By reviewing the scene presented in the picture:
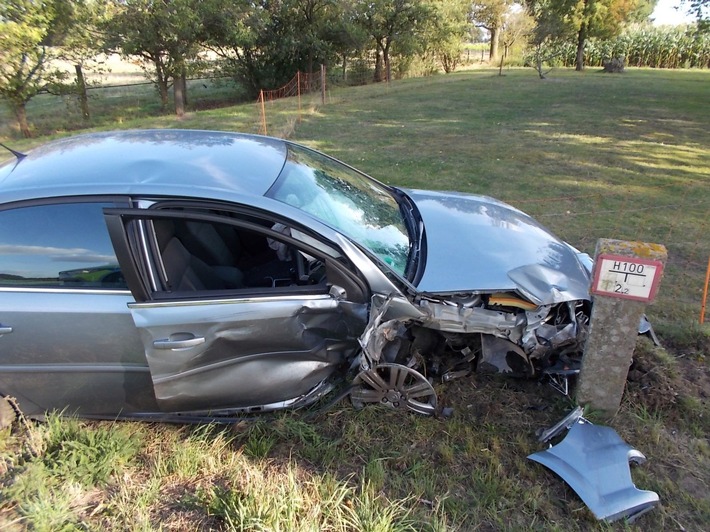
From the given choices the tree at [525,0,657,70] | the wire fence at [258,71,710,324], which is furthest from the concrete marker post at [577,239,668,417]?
the tree at [525,0,657,70]

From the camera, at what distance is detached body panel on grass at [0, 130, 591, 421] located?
2270 millimetres

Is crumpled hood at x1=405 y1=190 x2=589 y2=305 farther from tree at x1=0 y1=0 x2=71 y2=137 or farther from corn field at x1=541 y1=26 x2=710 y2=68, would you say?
corn field at x1=541 y1=26 x2=710 y2=68

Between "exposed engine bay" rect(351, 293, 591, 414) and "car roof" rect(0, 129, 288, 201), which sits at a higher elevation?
"car roof" rect(0, 129, 288, 201)

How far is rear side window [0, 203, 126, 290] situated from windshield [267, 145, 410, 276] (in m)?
0.86

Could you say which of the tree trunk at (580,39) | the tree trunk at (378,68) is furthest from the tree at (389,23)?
the tree trunk at (580,39)

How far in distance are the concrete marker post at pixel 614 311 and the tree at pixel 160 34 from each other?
1519 centimetres

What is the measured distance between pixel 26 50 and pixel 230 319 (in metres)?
13.4

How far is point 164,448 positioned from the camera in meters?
2.54

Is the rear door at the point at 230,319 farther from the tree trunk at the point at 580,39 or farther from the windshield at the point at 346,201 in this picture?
the tree trunk at the point at 580,39

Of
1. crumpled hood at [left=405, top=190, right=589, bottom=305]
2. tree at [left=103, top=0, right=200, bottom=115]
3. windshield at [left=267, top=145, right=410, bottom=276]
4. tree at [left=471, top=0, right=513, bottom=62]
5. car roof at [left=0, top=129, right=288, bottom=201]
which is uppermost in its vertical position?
tree at [left=471, top=0, right=513, bottom=62]

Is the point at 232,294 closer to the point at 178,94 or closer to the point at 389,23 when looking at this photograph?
the point at 178,94

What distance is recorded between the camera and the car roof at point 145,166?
2.33m

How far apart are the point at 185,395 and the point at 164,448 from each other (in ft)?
1.22

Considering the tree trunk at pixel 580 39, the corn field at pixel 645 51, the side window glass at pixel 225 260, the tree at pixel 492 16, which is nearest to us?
the side window glass at pixel 225 260
